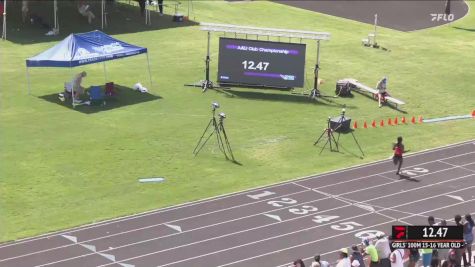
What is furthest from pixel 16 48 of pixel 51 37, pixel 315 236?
pixel 315 236

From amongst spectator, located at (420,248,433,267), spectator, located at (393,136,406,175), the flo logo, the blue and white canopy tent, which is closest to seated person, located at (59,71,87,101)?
the blue and white canopy tent

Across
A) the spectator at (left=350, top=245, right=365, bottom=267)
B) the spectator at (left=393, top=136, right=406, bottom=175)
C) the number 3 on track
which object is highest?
the spectator at (left=393, top=136, right=406, bottom=175)

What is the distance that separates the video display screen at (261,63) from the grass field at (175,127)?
62 centimetres

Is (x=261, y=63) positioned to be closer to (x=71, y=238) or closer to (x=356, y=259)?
(x=71, y=238)

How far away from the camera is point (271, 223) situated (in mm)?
26734

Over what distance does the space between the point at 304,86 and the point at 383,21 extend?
18838 millimetres

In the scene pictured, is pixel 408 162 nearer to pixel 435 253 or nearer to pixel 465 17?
pixel 435 253

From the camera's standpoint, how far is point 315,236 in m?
25.9

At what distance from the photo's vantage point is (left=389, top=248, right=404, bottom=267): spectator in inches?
841

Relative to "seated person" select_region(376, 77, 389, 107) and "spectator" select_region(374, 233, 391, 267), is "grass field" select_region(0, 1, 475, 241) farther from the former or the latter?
"spectator" select_region(374, 233, 391, 267)

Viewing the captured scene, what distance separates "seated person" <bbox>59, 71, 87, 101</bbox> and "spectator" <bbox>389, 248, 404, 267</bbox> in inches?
772

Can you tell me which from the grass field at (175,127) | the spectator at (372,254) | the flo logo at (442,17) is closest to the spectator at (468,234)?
the spectator at (372,254)

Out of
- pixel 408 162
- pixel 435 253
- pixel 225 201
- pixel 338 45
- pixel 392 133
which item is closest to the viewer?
pixel 435 253

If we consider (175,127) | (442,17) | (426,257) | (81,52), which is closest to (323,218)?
(426,257)
